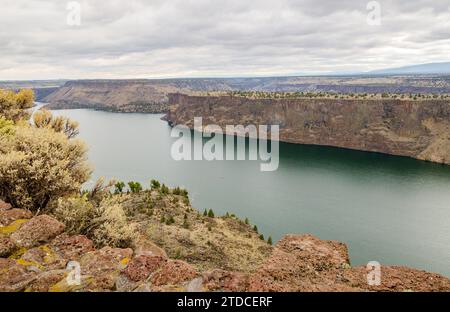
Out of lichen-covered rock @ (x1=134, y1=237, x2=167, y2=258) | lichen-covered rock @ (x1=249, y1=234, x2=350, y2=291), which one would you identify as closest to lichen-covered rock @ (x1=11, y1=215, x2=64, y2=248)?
lichen-covered rock @ (x1=134, y1=237, x2=167, y2=258)

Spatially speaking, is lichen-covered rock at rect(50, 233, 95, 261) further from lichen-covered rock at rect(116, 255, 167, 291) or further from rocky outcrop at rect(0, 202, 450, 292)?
lichen-covered rock at rect(116, 255, 167, 291)

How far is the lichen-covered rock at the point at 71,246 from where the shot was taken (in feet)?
37.6

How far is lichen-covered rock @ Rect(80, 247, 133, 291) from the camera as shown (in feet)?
28.2

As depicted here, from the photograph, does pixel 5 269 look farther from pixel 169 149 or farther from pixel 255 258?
pixel 169 149

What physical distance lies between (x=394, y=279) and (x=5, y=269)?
32.1 feet

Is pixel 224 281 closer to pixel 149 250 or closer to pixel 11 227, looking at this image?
pixel 149 250

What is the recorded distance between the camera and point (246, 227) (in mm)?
41000

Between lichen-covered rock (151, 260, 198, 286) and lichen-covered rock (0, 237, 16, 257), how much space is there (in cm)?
553

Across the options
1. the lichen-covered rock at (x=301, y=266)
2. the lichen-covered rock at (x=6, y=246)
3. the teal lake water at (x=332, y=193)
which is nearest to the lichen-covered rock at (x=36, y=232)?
the lichen-covered rock at (x=6, y=246)

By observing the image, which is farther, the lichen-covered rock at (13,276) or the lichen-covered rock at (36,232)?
the lichen-covered rock at (36,232)

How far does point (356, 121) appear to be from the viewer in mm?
125625

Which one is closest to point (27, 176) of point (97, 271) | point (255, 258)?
point (97, 271)

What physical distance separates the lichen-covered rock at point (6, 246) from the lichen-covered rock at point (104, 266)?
→ 2371mm

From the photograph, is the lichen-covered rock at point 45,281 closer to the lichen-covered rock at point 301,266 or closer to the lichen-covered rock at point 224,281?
the lichen-covered rock at point 224,281
